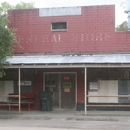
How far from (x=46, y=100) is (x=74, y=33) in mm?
4570

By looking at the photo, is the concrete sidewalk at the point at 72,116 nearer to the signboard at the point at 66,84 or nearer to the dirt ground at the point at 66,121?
the dirt ground at the point at 66,121

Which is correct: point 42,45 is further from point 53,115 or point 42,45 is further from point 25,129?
point 25,129

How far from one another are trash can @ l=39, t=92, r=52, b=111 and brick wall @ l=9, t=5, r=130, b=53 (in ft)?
9.81

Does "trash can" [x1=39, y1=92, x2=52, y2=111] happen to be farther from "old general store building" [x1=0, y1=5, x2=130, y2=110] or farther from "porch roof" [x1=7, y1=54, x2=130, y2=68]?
"porch roof" [x1=7, y1=54, x2=130, y2=68]

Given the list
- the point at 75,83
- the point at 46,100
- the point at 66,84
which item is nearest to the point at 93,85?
the point at 75,83

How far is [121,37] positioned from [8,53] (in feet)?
22.8

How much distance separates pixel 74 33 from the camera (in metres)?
18.1

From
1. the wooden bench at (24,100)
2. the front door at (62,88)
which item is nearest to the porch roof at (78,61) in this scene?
the front door at (62,88)

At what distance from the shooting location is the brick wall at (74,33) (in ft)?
57.9

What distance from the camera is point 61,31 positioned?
1828 cm

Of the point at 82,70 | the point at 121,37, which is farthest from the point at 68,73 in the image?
the point at 121,37

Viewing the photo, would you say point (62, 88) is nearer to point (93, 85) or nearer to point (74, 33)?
point (93, 85)

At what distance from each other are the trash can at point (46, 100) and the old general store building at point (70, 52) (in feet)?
2.73

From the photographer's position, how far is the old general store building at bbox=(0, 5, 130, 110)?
17188 millimetres
